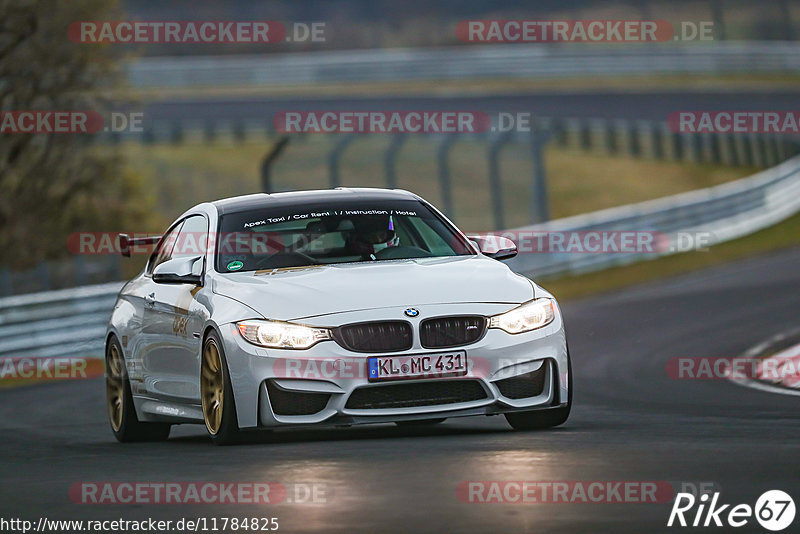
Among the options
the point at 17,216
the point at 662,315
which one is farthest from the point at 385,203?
the point at 17,216

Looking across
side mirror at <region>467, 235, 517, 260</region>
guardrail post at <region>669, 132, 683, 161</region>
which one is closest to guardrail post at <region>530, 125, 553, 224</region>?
side mirror at <region>467, 235, 517, 260</region>

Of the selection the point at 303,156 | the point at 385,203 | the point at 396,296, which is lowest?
the point at 396,296

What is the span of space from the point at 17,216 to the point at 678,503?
26.4 metres

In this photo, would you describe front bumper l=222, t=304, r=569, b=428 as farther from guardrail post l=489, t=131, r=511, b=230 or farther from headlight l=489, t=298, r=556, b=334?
guardrail post l=489, t=131, r=511, b=230

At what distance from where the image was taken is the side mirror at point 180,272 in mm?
10391

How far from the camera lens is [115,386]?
1176cm

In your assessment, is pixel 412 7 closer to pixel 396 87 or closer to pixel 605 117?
pixel 396 87

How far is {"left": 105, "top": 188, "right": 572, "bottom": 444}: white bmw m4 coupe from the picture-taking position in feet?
30.7

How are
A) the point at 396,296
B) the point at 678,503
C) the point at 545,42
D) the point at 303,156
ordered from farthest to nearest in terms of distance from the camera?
1. the point at 545,42
2. the point at 303,156
3. the point at 396,296
4. the point at 678,503

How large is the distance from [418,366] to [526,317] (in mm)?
726

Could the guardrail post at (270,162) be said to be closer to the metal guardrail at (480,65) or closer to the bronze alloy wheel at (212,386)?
the bronze alloy wheel at (212,386)

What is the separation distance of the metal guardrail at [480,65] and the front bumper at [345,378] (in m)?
41.5

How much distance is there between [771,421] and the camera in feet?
33.7

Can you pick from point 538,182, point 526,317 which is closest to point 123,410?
point 526,317
